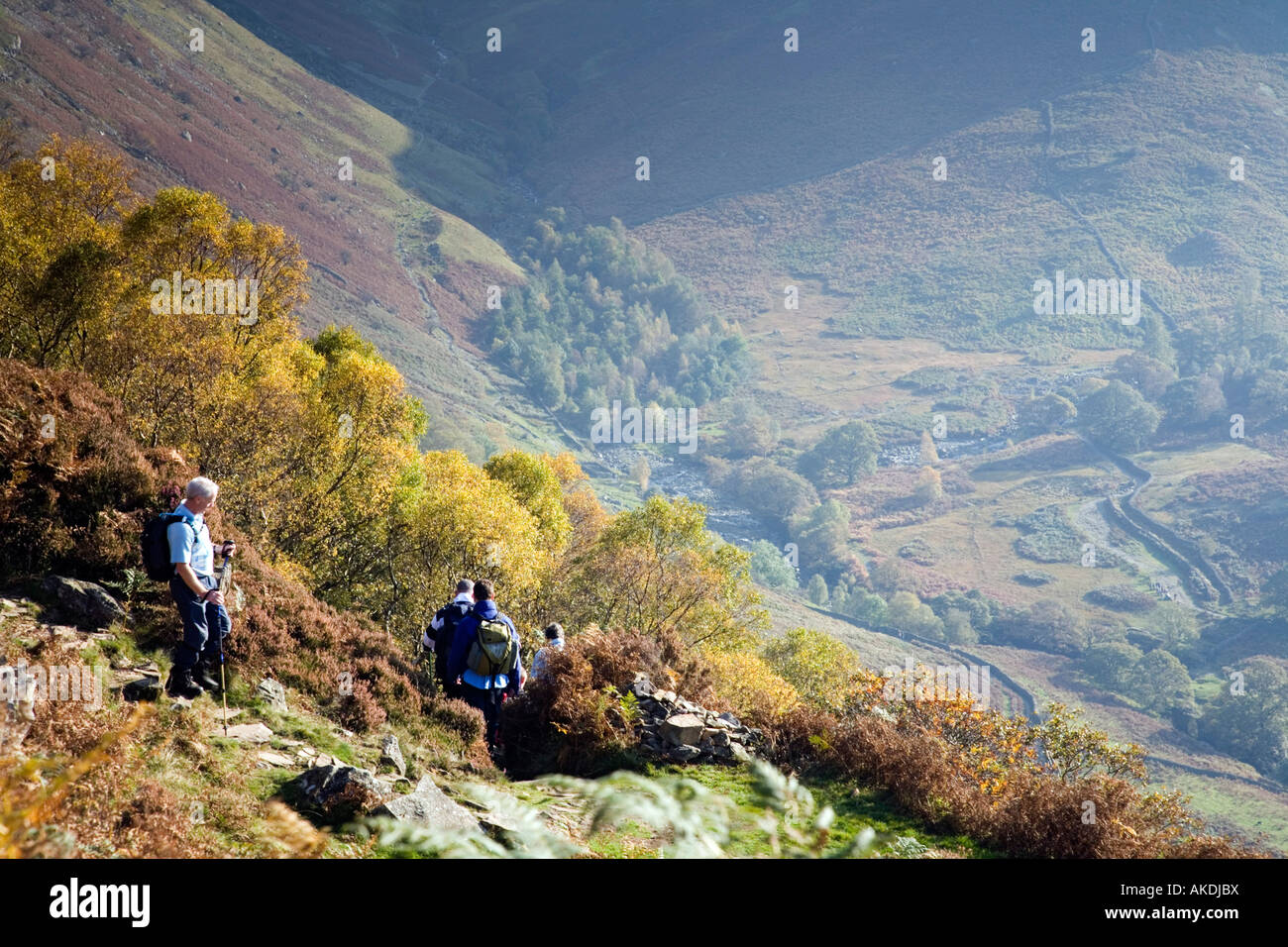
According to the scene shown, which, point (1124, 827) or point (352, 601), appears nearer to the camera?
point (1124, 827)

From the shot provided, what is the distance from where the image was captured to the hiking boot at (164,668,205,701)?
Answer: 26.9ft

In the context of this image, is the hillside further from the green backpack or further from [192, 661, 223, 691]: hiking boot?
[192, 661, 223, 691]: hiking boot

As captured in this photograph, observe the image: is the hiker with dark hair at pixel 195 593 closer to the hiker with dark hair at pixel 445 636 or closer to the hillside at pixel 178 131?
the hiker with dark hair at pixel 445 636

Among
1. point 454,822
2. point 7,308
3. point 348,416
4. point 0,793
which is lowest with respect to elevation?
point 454,822

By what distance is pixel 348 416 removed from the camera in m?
24.5

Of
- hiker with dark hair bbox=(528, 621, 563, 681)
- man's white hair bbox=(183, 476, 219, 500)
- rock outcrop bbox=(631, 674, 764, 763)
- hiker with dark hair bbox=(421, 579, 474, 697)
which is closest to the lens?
man's white hair bbox=(183, 476, 219, 500)

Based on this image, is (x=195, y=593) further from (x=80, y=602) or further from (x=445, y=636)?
(x=445, y=636)

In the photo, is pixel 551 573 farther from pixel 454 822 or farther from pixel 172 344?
pixel 454 822

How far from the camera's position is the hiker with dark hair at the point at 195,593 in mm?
7719

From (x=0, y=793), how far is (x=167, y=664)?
270 inches

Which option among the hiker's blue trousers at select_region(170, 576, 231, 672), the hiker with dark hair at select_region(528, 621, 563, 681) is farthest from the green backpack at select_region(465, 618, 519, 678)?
the hiker's blue trousers at select_region(170, 576, 231, 672)

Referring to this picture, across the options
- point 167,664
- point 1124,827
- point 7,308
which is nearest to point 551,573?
point 7,308

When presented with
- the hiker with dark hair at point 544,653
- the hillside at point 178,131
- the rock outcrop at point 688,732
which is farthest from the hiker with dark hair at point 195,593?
the hillside at point 178,131

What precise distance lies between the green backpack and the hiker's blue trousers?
10.6 ft
